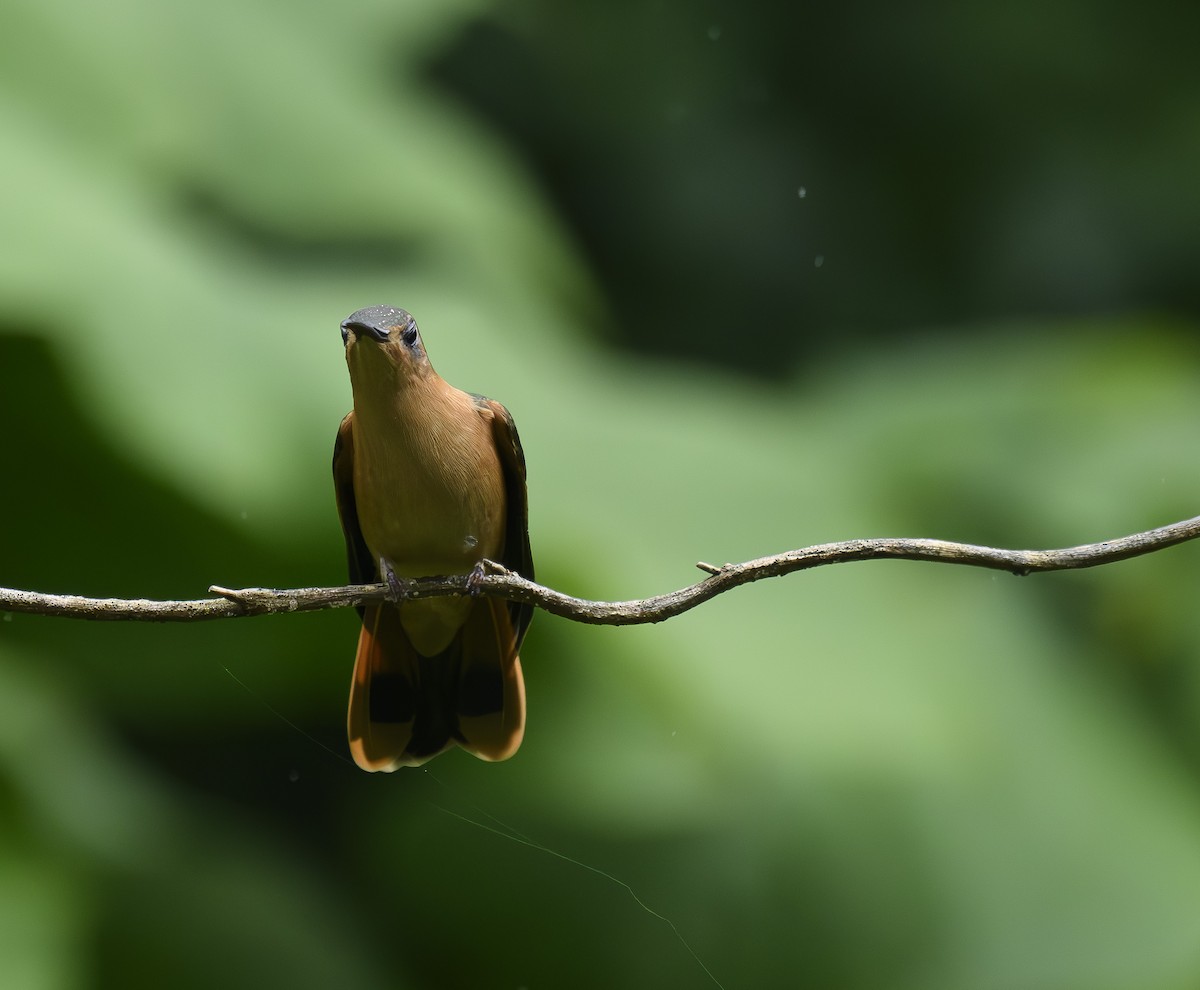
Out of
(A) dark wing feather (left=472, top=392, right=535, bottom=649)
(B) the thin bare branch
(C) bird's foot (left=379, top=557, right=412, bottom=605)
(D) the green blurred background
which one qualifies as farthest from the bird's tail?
(D) the green blurred background

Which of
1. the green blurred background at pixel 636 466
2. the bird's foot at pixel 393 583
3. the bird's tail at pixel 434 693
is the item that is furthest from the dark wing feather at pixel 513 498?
the green blurred background at pixel 636 466

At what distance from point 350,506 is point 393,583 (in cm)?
28

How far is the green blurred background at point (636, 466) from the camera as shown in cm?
329

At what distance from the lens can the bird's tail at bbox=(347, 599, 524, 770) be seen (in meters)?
2.08

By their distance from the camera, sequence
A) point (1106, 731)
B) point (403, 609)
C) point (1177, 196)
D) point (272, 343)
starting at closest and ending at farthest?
point (403, 609) < point (272, 343) < point (1106, 731) < point (1177, 196)

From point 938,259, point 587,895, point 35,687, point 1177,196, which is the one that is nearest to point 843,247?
point 938,259

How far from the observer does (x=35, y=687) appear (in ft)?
11.0

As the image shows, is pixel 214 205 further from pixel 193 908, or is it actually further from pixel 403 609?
pixel 403 609

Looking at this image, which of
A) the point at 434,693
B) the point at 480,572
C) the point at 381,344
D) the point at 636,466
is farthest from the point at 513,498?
the point at 636,466

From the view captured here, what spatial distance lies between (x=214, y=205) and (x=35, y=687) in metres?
1.65

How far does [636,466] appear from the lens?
411cm

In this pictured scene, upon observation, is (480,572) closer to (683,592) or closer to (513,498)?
(513,498)

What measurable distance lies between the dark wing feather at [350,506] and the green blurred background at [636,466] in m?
0.98

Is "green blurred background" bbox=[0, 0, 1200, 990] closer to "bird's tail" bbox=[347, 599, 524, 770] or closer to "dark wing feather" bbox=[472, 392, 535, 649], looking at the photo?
"bird's tail" bbox=[347, 599, 524, 770]
